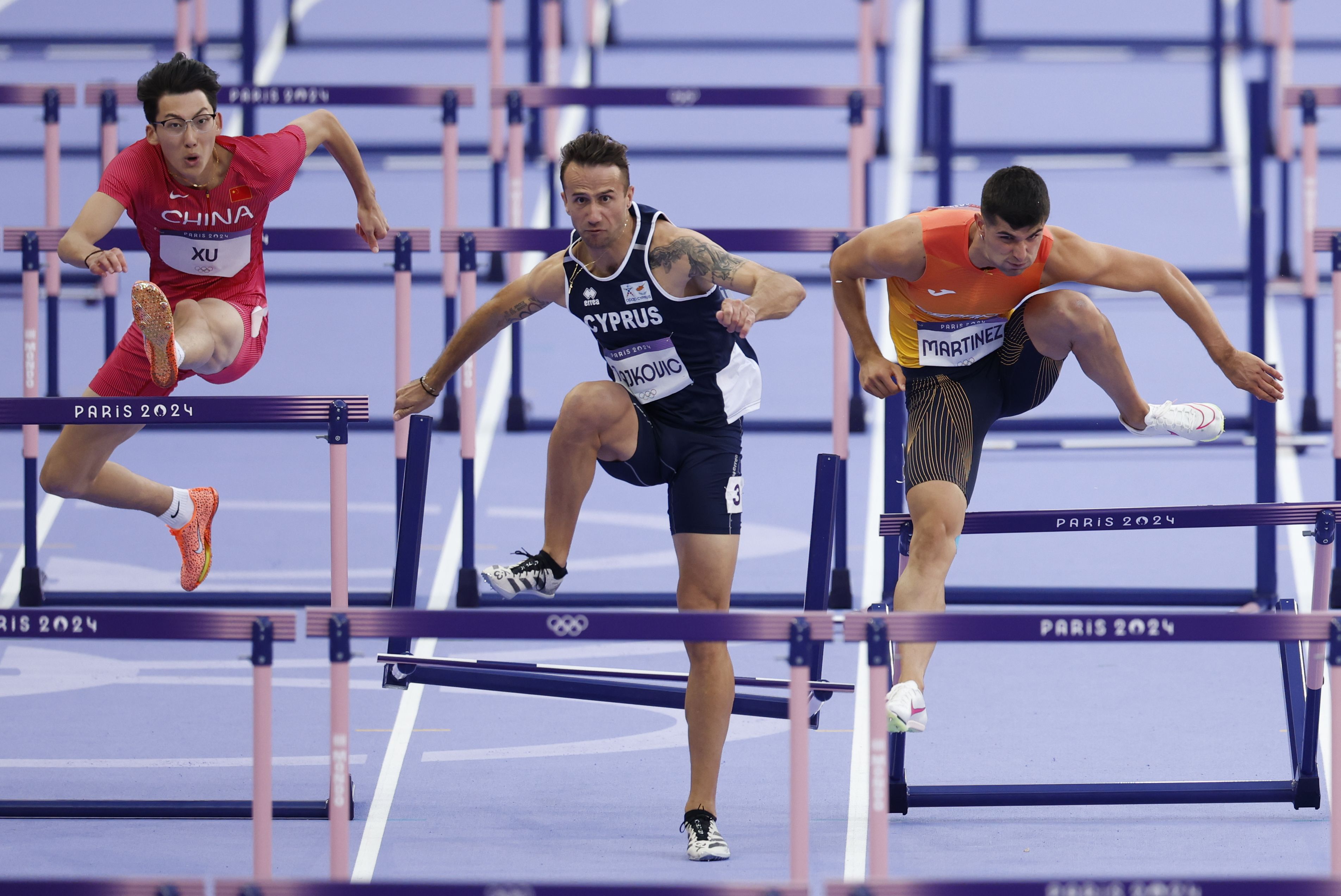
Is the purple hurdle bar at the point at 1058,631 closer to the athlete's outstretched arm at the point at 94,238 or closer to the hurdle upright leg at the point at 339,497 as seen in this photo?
the hurdle upright leg at the point at 339,497

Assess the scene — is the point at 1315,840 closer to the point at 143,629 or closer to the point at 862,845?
the point at 862,845

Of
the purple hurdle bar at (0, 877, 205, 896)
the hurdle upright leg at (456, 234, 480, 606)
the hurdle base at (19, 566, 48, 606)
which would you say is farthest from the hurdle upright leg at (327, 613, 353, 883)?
the hurdle base at (19, 566, 48, 606)

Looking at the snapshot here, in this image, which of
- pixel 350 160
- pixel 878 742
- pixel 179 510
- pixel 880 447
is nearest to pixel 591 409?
pixel 350 160

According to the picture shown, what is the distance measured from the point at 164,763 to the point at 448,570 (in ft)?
5.87

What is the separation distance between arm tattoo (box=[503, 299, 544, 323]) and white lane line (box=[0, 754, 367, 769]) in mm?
1352

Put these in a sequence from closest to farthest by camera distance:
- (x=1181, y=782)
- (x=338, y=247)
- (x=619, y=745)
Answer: (x=1181, y=782) → (x=619, y=745) → (x=338, y=247)

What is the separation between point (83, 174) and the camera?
994cm

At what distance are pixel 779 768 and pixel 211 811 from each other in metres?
1.54

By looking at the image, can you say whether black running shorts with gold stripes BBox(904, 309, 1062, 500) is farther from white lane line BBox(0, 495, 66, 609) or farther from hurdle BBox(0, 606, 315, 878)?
Answer: white lane line BBox(0, 495, 66, 609)

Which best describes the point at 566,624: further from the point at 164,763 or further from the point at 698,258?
the point at 164,763

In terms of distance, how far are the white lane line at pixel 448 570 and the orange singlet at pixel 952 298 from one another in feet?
4.66

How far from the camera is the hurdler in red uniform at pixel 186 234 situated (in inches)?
192

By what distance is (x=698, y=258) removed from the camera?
4.46m

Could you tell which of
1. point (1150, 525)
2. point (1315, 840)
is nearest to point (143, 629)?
point (1150, 525)
